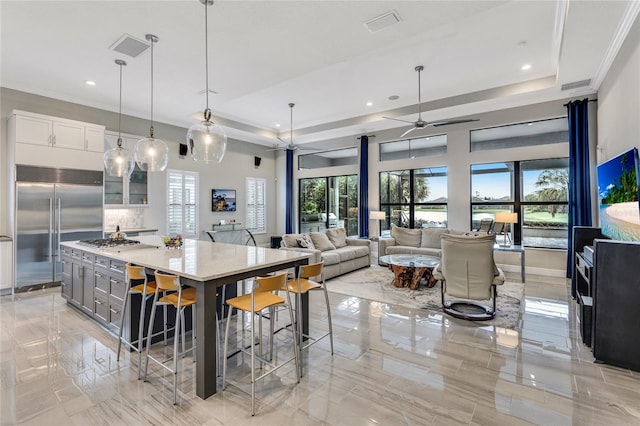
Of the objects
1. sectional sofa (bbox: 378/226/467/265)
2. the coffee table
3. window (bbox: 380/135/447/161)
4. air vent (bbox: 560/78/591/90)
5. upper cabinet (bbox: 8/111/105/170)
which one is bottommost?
the coffee table

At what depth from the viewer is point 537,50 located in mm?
4605

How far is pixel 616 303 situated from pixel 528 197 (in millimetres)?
4321

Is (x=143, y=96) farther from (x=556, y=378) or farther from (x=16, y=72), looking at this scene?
(x=556, y=378)

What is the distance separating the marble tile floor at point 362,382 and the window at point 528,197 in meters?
3.24

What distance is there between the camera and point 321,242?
260 inches

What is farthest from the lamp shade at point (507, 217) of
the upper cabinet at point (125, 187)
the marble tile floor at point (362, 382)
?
the upper cabinet at point (125, 187)

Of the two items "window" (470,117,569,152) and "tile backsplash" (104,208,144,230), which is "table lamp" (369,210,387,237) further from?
Result: "tile backsplash" (104,208,144,230)

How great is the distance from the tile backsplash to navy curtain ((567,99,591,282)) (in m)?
8.66

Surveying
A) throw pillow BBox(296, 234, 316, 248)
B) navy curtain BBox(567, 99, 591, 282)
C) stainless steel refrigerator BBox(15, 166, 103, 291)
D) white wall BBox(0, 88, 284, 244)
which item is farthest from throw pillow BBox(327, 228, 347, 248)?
stainless steel refrigerator BBox(15, 166, 103, 291)

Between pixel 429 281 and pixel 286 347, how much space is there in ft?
10.8

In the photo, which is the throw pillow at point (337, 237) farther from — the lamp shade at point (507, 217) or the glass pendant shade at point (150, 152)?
the glass pendant shade at point (150, 152)

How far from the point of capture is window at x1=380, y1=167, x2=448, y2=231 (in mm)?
7637

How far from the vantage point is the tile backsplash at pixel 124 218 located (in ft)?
21.0

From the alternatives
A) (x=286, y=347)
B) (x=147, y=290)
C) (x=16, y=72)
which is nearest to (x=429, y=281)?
(x=286, y=347)
